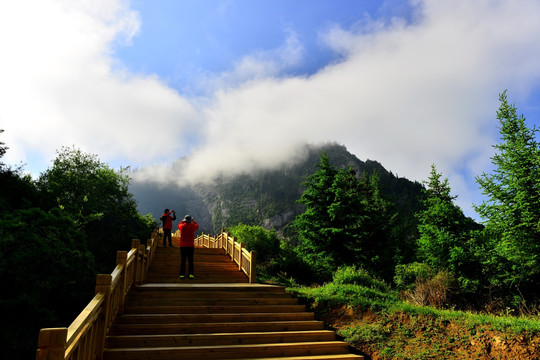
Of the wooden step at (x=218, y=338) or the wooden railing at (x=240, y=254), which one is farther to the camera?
the wooden railing at (x=240, y=254)

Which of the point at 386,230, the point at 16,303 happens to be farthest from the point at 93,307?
the point at 386,230

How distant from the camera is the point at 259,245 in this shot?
914 inches

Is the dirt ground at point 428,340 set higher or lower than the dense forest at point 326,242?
lower

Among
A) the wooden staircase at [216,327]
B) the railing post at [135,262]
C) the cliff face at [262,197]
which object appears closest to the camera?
the wooden staircase at [216,327]

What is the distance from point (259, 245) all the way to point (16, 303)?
53.4 feet

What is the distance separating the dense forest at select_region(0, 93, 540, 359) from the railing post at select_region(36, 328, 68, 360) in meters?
6.82

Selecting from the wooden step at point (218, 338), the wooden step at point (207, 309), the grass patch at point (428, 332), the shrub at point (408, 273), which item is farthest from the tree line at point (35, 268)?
the shrub at point (408, 273)

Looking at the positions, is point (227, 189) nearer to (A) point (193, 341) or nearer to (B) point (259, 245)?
(B) point (259, 245)

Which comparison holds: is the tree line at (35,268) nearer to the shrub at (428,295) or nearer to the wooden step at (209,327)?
the wooden step at (209,327)

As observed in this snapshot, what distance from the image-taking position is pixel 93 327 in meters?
4.49

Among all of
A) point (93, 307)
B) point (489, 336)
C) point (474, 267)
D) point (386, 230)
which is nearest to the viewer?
point (93, 307)

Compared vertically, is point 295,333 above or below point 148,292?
below

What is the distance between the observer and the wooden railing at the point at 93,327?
2.77 m

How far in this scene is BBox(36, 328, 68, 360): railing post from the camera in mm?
2730
